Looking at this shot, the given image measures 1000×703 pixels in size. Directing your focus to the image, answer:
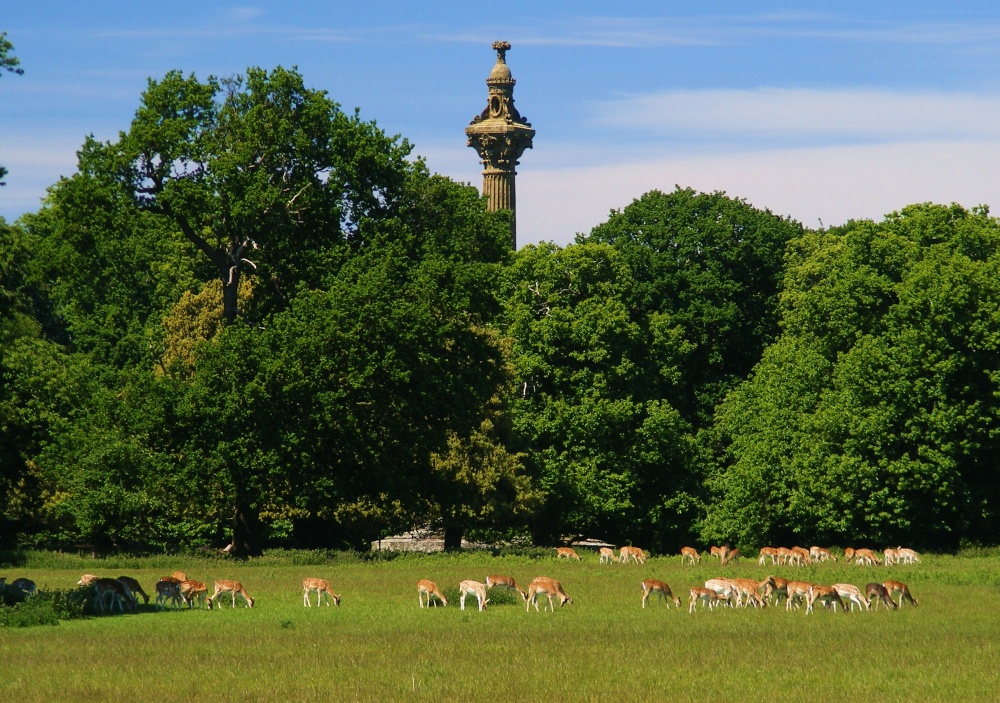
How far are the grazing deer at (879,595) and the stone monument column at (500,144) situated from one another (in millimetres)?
57247

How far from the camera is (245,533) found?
5322 centimetres

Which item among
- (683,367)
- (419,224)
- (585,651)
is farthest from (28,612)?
(683,367)

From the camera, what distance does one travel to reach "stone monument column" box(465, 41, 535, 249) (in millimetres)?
93125

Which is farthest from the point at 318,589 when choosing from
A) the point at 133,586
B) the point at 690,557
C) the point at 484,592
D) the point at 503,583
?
the point at 690,557

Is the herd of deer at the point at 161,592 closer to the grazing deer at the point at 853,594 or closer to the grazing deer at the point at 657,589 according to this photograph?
the grazing deer at the point at 657,589

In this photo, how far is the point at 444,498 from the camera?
5388 cm

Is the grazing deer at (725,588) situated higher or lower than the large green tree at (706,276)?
lower

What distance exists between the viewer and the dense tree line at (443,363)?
50219 millimetres

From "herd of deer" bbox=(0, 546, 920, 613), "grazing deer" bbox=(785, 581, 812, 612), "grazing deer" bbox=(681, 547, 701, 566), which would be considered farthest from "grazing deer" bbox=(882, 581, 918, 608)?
"grazing deer" bbox=(681, 547, 701, 566)

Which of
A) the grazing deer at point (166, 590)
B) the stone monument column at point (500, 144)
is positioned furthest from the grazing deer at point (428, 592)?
the stone monument column at point (500, 144)

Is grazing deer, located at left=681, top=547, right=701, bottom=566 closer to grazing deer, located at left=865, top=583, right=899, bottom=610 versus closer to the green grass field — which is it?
the green grass field

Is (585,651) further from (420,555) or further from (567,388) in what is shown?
(567,388)

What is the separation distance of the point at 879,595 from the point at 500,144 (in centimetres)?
5992

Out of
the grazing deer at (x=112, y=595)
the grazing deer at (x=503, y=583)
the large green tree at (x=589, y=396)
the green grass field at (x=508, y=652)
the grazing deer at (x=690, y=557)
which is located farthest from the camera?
the large green tree at (x=589, y=396)
